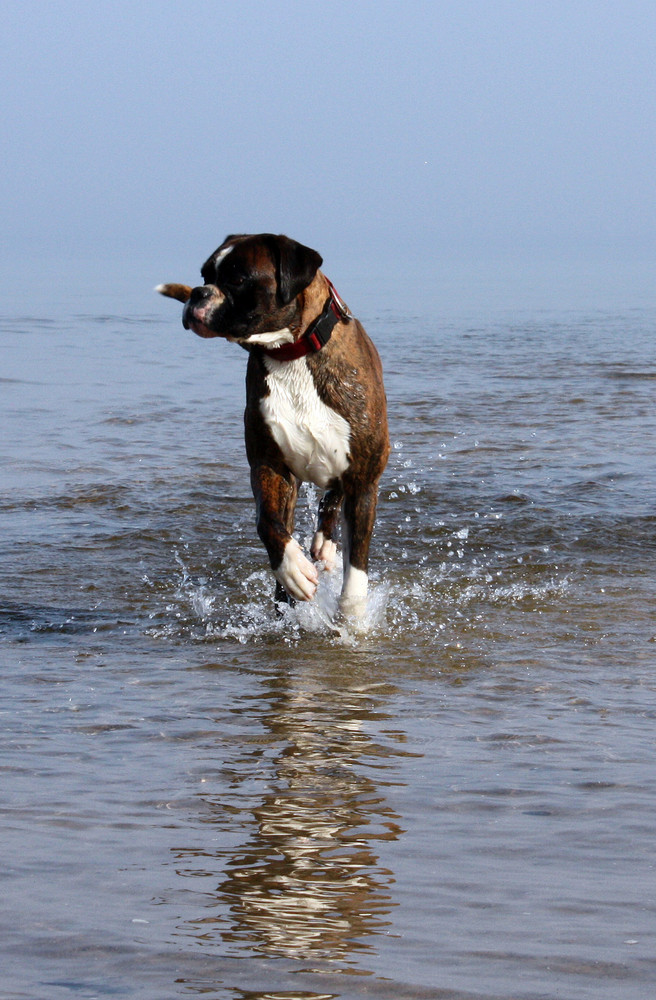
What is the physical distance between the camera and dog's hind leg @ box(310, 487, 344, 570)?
19.2ft

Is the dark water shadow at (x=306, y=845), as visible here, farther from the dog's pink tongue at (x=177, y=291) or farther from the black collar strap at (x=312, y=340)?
the dog's pink tongue at (x=177, y=291)

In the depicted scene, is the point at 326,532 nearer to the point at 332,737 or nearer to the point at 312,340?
the point at 312,340

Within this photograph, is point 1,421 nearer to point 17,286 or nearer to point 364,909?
point 364,909

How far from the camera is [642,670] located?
4.71 metres

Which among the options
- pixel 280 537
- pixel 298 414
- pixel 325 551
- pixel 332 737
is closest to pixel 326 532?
pixel 325 551

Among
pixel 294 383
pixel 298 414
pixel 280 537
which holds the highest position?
pixel 294 383

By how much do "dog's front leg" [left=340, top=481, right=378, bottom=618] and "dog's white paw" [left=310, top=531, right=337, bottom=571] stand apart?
0.60 m

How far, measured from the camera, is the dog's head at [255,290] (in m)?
4.74

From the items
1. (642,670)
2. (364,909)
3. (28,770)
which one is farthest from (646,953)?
(642,670)

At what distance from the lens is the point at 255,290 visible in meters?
4.75

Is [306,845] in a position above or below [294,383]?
below

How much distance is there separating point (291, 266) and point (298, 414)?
52 cm

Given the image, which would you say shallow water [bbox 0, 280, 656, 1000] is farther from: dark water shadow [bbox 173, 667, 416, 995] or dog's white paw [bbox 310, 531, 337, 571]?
dog's white paw [bbox 310, 531, 337, 571]

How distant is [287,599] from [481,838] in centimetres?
250
